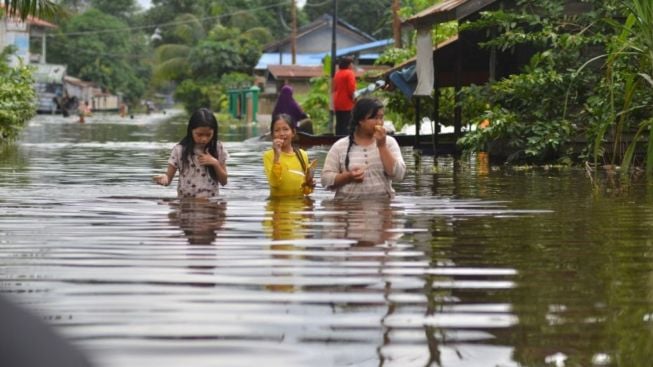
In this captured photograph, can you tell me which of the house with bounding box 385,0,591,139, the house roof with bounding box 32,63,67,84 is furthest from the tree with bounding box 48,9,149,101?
the house with bounding box 385,0,591,139

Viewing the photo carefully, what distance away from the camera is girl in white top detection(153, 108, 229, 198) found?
36.2 feet

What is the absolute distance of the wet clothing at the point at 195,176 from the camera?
442 inches

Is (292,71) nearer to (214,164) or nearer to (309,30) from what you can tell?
→ (309,30)

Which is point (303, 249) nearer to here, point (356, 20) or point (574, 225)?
point (574, 225)

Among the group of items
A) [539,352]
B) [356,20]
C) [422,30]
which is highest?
[356,20]

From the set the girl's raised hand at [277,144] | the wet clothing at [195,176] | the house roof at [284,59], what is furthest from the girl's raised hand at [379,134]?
the house roof at [284,59]

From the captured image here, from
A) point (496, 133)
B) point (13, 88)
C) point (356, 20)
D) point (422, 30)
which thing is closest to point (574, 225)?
point (496, 133)

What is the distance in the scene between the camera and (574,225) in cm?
912

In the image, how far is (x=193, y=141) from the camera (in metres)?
11.2

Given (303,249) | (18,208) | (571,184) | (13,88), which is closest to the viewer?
(303,249)

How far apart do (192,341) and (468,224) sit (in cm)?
515

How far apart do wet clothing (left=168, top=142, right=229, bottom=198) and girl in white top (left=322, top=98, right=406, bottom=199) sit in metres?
1.29

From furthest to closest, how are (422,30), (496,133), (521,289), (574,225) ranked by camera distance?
(422,30) < (496,133) < (574,225) < (521,289)

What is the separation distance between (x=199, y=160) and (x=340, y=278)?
17.2ft
